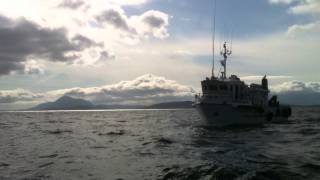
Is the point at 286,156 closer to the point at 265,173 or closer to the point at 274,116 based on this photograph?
the point at 265,173

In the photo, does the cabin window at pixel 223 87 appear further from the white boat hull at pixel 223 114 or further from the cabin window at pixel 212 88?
the white boat hull at pixel 223 114

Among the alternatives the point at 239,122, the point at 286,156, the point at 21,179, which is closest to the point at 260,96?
the point at 239,122

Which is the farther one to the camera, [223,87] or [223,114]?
[223,87]

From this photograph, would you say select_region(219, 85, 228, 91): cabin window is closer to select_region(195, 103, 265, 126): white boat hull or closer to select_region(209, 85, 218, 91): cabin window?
select_region(209, 85, 218, 91): cabin window

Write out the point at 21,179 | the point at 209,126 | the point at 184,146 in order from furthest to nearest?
1. the point at 209,126
2. the point at 184,146
3. the point at 21,179

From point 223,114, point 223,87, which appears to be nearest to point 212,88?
point 223,87

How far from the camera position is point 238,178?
70.4 feet

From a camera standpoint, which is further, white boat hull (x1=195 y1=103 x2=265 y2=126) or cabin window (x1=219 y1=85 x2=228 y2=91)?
cabin window (x1=219 y1=85 x2=228 y2=91)

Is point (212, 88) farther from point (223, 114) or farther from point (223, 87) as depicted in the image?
point (223, 114)

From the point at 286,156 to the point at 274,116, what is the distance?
57.9 meters

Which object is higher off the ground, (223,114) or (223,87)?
(223,87)

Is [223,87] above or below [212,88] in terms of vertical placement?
above

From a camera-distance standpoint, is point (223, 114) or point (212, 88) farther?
point (212, 88)

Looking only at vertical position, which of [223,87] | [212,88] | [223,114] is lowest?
[223,114]
